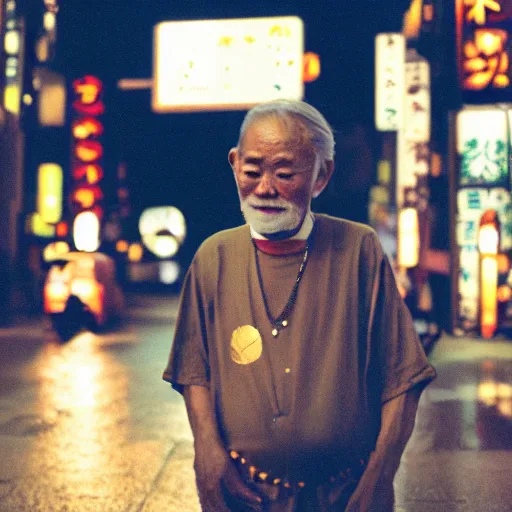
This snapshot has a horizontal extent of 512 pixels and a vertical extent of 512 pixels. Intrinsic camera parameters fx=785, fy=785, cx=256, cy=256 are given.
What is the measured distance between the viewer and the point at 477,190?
46.5 feet

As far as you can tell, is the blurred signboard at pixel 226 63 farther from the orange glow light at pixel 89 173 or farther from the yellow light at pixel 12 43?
the yellow light at pixel 12 43

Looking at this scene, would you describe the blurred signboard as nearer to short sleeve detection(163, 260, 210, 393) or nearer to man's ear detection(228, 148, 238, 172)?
man's ear detection(228, 148, 238, 172)

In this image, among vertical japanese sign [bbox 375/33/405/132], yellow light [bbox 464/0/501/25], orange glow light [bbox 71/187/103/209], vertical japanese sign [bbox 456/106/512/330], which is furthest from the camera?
orange glow light [bbox 71/187/103/209]

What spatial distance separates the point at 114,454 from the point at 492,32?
1039 centimetres

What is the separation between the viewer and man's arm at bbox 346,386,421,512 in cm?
214

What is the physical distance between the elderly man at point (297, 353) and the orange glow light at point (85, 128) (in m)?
18.7

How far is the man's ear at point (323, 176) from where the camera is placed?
2.26 metres

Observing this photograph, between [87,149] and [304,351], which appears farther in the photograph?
[87,149]

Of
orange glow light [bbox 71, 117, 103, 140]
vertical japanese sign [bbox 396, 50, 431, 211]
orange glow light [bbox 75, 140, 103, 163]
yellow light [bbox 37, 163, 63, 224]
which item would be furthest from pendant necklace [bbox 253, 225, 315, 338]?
yellow light [bbox 37, 163, 63, 224]

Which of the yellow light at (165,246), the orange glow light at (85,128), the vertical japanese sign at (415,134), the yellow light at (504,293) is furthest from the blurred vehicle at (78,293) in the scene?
the yellow light at (165,246)

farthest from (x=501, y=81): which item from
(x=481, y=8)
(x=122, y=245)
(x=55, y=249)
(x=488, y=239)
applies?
(x=122, y=245)

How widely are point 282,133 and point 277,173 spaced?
11 centimetres

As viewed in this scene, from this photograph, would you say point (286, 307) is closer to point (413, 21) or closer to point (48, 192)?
point (413, 21)

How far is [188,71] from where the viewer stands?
17297 millimetres
